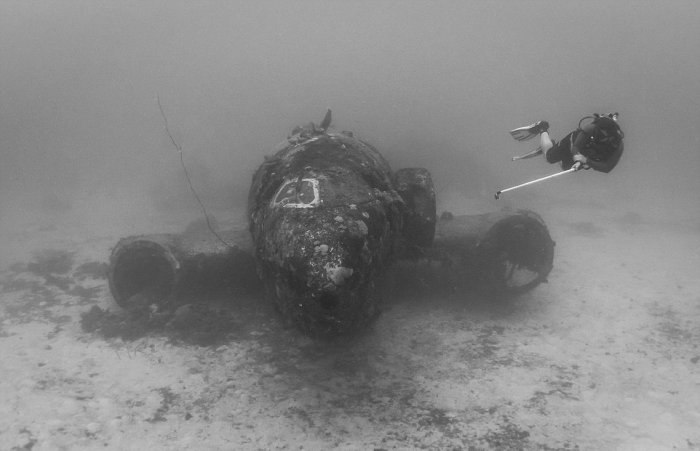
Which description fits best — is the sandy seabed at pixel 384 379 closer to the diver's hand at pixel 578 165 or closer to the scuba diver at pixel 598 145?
the scuba diver at pixel 598 145

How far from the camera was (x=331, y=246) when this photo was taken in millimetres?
5234

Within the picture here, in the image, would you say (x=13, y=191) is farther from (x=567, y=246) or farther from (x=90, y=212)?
(x=567, y=246)

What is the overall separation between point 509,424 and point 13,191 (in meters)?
44.9

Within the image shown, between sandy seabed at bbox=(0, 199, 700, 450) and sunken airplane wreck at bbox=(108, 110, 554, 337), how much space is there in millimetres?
1061

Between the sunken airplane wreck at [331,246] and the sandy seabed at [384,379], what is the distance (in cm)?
106

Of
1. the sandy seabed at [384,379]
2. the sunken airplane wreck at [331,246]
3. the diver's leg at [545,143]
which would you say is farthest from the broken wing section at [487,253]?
the diver's leg at [545,143]

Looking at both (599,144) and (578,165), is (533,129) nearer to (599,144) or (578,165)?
(599,144)

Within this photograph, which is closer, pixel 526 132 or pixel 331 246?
pixel 331 246

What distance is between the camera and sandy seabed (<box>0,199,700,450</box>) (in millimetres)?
6031

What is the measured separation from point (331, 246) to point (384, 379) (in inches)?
126

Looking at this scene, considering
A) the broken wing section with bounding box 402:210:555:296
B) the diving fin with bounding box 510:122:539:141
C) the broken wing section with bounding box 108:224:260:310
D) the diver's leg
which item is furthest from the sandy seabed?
the diving fin with bounding box 510:122:539:141

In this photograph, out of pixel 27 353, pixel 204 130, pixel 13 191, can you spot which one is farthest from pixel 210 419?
pixel 204 130

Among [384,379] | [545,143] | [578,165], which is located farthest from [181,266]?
[545,143]

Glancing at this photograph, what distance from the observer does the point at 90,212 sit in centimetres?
2639
